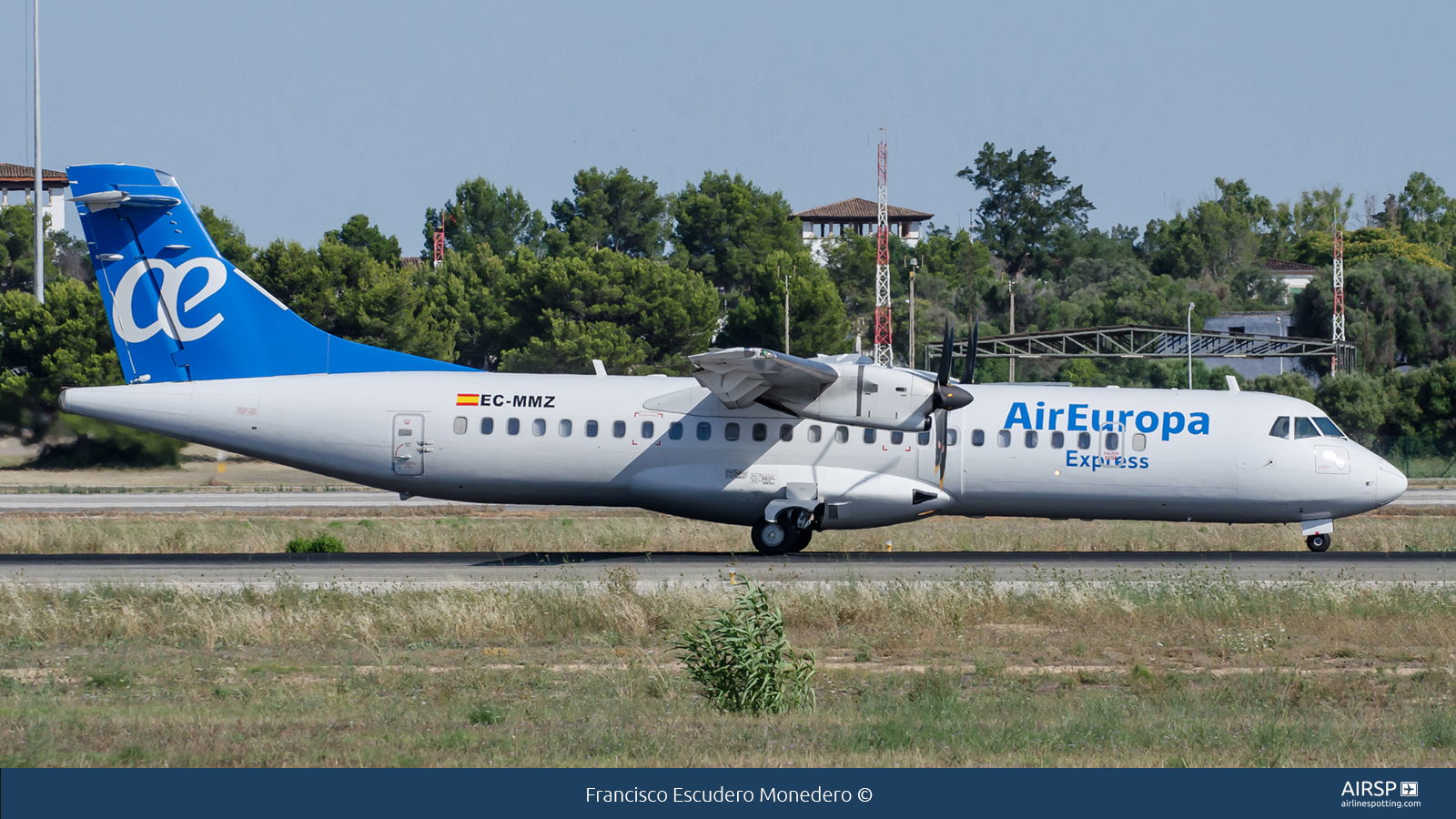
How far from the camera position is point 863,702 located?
12.6m

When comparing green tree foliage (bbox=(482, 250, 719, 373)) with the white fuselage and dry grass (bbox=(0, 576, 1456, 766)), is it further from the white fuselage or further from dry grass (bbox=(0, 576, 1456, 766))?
dry grass (bbox=(0, 576, 1456, 766))

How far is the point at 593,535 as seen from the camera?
3022cm

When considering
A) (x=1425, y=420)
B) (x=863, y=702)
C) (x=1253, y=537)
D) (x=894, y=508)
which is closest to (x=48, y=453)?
(x=894, y=508)

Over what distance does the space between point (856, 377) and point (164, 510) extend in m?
Answer: 22.9

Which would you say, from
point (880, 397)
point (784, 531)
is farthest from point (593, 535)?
point (880, 397)

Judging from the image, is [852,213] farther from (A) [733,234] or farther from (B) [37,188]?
(B) [37,188]

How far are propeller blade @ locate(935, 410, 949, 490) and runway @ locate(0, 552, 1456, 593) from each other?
1.61 metres

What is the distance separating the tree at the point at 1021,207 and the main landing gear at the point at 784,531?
386 ft

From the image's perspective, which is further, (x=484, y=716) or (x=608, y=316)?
(x=608, y=316)

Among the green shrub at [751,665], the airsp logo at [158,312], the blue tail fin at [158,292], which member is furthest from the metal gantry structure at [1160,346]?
the green shrub at [751,665]

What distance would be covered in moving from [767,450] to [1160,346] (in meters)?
59.2

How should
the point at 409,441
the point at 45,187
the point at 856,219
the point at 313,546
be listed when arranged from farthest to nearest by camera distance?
the point at 856,219, the point at 45,187, the point at 313,546, the point at 409,441

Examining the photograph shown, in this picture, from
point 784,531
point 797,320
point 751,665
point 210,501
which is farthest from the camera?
point 797,320

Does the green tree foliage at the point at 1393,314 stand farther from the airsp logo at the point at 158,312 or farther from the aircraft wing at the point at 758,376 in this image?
the airsp logo at the point at 158,312
